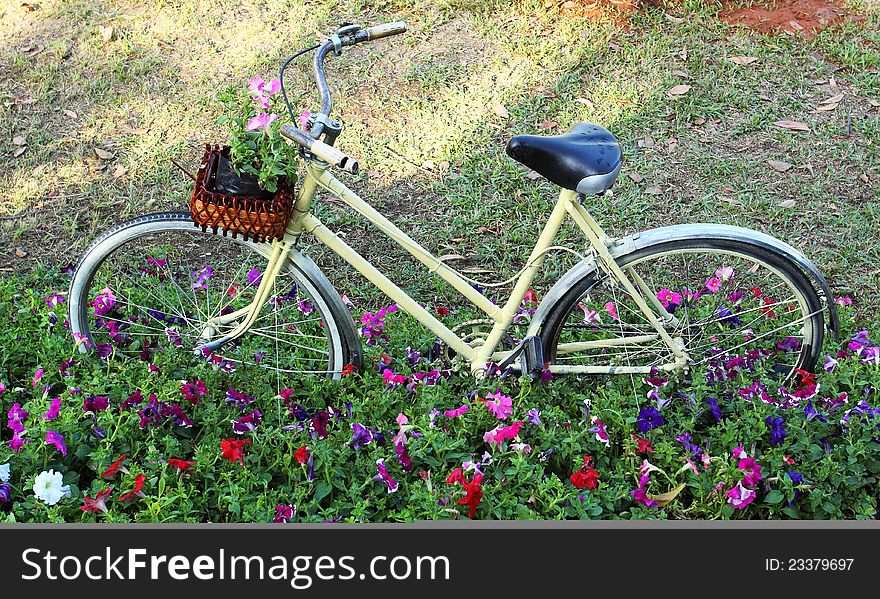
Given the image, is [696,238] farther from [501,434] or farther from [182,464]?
[182,464]

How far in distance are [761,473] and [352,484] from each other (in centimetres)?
140

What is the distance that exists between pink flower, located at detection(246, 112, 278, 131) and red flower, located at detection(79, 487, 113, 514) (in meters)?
1.23

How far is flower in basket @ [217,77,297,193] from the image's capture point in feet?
9.00

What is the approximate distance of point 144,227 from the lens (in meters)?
3.04

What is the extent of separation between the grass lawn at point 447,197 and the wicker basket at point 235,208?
691 mm

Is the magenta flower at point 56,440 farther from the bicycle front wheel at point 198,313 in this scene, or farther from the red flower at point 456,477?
the red flower at point 456,477

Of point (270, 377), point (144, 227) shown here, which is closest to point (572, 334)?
point (270, 377)

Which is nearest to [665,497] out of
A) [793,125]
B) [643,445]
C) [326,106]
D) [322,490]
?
[643,445]

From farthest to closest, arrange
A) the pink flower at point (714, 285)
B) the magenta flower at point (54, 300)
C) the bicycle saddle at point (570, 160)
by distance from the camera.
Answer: the pink flower at point (714, 285)
the magenta flower at point (54, 300)
the bicycle saddle at point (570, 160)

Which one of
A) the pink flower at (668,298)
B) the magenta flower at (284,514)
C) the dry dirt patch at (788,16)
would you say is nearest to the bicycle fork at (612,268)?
the pink flower at (668,298)

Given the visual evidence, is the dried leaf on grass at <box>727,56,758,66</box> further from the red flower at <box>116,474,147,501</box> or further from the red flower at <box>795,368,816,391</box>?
the red flower at <box>116,474,147,501</box>

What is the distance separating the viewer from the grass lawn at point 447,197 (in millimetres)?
2939

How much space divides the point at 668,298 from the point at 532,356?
763 millimetres

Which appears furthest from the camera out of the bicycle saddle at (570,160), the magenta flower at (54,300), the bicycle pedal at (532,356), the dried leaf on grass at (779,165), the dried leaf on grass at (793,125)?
the dried leaf on grass at (793,125)
